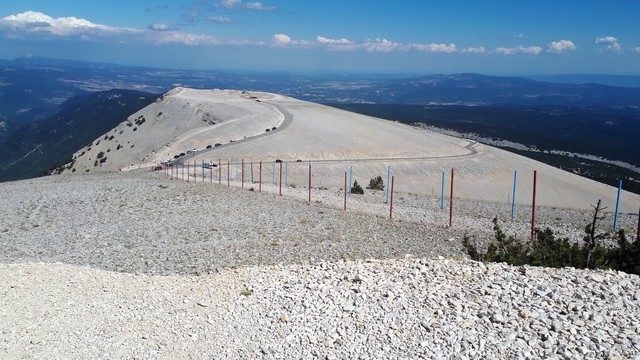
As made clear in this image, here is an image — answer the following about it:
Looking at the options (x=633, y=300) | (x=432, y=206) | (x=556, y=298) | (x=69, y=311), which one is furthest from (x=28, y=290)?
(x=432, y=206)

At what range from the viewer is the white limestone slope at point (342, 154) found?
48.6 meters

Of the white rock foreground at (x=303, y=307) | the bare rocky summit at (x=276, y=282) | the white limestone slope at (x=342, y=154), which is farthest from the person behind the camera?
the white limestone slope at (x=342, y=154)

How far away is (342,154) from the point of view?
5694 centimetres

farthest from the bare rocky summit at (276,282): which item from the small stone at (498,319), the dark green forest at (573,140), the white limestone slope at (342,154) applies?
the dark green forest at (573,140)

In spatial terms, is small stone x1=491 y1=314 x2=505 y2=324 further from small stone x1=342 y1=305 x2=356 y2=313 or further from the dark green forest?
the dark green forest

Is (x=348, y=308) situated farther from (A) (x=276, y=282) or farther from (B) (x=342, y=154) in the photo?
(B) (x=342, y=154)

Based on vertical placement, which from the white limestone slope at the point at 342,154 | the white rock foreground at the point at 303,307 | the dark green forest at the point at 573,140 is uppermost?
the white rock foreground at the point at 303,307

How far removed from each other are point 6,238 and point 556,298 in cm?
1846

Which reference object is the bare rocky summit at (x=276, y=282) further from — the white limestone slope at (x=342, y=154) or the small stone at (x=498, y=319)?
the white limestone slope at (x=342, y=154)

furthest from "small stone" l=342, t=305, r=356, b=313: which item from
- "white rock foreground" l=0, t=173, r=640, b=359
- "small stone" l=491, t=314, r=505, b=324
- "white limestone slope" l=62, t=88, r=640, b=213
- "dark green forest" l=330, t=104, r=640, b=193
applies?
"dark green forest" l=330, t=104, r=640, b=193

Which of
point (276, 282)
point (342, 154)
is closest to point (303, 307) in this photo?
point (276, 282)

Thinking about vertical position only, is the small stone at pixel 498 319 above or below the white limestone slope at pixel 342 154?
above

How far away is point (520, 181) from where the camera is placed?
54.6 m

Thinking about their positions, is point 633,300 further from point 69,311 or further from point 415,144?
point 415,144
